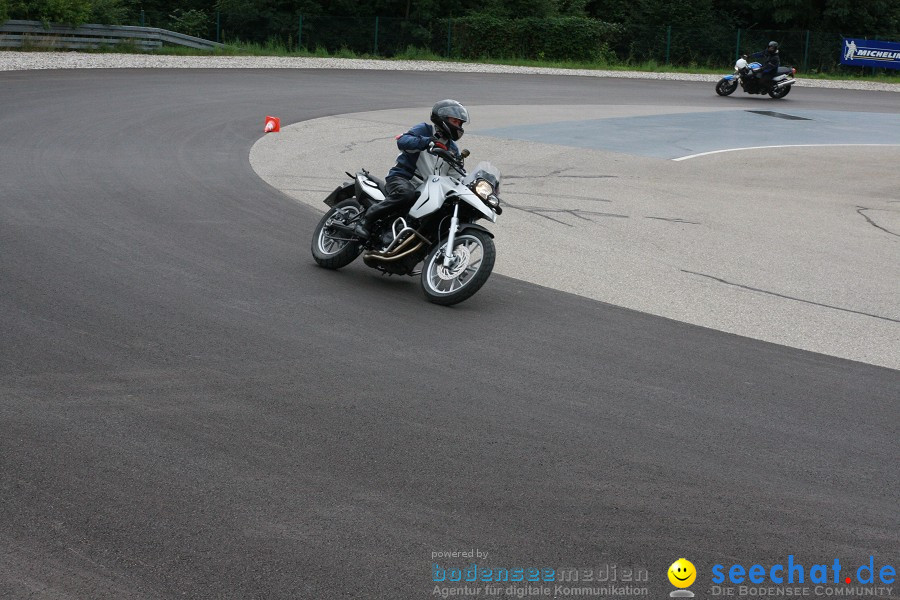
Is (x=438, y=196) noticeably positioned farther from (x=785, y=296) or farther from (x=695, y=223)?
(x=695, y=223)

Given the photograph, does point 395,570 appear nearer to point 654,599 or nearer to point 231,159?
point 654,599

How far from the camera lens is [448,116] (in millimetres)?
9695

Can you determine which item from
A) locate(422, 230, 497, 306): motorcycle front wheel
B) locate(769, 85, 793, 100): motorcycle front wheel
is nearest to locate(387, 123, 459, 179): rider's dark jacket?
locate(422, 230, 497, 306): motorcycle front wheel

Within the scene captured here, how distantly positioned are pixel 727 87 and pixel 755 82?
2.83ft

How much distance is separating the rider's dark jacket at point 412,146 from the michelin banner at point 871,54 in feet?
131

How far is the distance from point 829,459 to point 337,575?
3116 millimetres

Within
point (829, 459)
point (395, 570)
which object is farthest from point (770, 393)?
point (395, 570)

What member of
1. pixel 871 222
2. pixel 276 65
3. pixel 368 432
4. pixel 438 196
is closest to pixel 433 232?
pixel 438 196

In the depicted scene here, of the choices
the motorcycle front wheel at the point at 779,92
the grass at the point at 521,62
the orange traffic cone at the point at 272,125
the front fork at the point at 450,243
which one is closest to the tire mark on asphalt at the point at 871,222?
the front fork at the point at 450,243

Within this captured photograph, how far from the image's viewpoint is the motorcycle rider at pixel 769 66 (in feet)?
105

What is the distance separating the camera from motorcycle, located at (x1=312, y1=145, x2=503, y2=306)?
30.4 ft

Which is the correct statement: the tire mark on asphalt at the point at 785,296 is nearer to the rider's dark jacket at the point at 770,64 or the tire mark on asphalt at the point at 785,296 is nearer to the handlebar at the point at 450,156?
the handlebar at the point at 450,156

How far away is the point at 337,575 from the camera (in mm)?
4477

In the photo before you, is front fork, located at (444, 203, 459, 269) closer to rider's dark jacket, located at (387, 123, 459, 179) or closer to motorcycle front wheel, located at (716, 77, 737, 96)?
rider's dark jacket, located at (387, 123, 459, 179)
